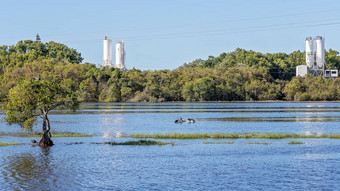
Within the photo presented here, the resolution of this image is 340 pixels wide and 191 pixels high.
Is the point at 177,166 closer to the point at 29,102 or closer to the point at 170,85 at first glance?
the point at 29,102

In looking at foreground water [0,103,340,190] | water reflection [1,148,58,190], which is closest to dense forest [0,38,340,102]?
foreground water [0,103,340,190]

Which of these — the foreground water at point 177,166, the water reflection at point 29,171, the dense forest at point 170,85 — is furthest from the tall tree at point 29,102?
the dense forest at point 170,85

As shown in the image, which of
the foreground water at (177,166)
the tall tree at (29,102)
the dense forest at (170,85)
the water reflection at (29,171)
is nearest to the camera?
the water reflection at (29,171)

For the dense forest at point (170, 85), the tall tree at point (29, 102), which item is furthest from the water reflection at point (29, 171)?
the dense forest at point (170, 85)

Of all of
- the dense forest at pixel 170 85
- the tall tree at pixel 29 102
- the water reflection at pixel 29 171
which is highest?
the dense forest at pixel 170 85

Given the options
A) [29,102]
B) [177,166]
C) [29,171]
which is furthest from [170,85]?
[29,171]

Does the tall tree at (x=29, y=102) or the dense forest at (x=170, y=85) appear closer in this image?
the tall tree at (x=29, y=102)

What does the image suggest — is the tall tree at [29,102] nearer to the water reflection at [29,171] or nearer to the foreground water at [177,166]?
the foreground water at [177,166]

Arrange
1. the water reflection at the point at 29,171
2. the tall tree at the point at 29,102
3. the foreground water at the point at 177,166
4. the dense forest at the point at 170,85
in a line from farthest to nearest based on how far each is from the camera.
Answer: the dense forest at the point at 170,85 < the tall tree at the point at 29,102 < the foreground water at the point at 177,166 < the water reflection at the point at 29,171

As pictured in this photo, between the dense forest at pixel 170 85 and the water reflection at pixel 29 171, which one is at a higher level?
the dense forest at pixel 170 85

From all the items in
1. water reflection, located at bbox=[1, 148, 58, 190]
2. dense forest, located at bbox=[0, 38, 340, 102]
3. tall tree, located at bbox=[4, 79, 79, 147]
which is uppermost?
dense forest, located at bbox=[0, 38, 340, 102]

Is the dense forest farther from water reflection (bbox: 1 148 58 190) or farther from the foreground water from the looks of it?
water reflection (bbox: 1 148 58 190)

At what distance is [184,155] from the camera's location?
39.7 metres

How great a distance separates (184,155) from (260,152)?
20.9 ft
